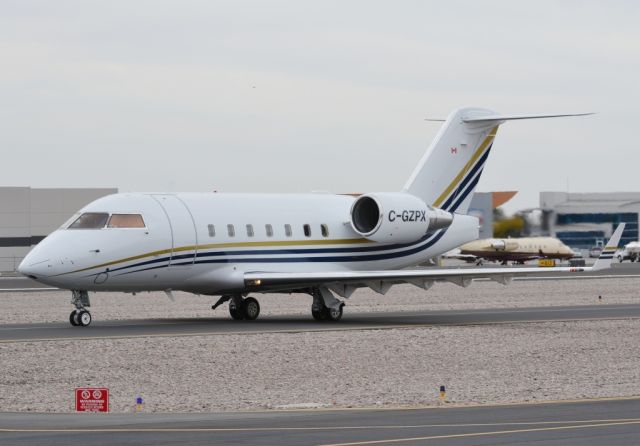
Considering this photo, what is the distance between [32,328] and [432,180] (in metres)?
14.2

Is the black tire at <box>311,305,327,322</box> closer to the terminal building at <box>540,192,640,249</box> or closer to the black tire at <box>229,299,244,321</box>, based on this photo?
the black tire at <box>229,299,244,321</box>

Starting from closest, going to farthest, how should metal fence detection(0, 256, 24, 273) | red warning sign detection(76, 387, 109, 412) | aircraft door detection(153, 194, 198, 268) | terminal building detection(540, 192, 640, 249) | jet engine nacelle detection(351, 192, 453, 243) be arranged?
1. red warning sign detection(76, 387, 109, 412)
2. aircraft door detection(153, 194, 198, 268)
3. jet engine nacelle detection(351, 192, 453, 243)
4. terminal building detection(540, 192, 640, 249)
5. metal fence detection(0, 256, 24, 273)

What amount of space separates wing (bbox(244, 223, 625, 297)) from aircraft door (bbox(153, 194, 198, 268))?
6.09ft

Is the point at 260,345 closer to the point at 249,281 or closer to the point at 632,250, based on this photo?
the point at 249,281

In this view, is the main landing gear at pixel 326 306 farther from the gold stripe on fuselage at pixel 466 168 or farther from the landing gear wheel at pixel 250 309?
the gold stripe on fuselage at pixel 466 168

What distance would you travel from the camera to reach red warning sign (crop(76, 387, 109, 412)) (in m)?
19.0

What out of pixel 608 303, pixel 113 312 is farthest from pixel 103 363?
pixel 608 303

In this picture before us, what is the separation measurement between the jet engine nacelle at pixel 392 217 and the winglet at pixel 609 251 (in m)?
6.65

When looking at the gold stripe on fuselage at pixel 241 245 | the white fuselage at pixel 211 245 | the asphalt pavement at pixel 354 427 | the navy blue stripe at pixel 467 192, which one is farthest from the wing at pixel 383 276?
the asphalt pavement at pixel 354 427

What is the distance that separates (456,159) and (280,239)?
24.4 ft

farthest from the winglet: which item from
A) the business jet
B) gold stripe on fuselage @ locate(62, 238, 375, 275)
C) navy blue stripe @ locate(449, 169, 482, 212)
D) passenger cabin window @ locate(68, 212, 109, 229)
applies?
the business jet

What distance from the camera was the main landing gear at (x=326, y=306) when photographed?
120 ft

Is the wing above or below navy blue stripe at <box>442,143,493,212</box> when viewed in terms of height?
below

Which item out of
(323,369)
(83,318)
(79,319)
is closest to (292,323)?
(83,318)
